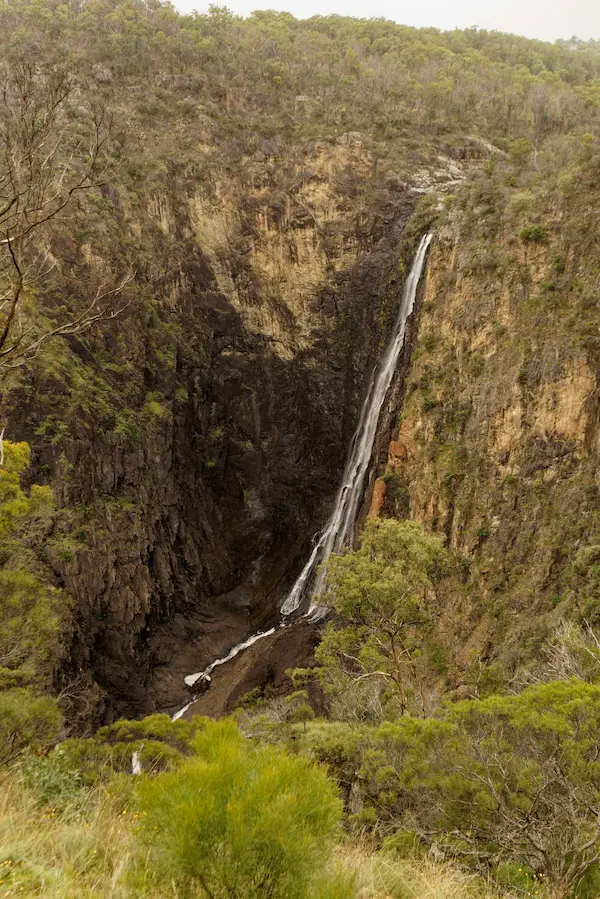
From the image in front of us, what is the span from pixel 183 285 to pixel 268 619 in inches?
766

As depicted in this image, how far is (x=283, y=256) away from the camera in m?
31.9

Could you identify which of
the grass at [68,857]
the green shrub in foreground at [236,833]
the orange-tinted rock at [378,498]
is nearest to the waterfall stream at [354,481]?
the orange-tinted rock at [378,498]

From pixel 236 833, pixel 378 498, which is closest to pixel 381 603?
pixel 236 833

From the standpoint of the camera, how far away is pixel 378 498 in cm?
2286

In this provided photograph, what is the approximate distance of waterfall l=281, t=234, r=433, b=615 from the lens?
26031 millimetres

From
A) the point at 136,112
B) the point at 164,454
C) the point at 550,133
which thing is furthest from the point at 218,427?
the point at 550,133

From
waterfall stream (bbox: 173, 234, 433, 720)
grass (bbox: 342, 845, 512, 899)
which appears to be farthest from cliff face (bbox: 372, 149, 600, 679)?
grass (bbox: 342, 845, 512, 899)

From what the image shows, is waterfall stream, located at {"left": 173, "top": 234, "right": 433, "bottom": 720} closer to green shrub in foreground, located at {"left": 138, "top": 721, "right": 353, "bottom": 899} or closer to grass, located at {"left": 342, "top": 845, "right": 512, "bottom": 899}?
grass, located at {"left": 342, "top": 845, "right": 512, "bottom": 899}

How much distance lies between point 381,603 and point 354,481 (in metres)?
15.2

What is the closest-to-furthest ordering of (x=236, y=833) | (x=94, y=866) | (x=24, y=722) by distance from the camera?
(x=236, y=833) < (x=94, y=866) < (x=24, y=722)

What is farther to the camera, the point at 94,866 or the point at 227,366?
the point at 227,366

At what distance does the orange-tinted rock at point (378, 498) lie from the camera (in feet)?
74.5

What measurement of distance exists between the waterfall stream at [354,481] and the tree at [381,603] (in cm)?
1187

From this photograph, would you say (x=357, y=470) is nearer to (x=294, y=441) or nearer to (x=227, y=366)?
(x=294, y=441)
